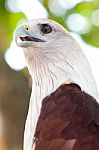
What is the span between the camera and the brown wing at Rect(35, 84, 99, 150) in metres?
3.19

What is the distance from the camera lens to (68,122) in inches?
Result: 129

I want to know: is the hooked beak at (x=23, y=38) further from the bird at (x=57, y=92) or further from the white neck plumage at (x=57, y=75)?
the white neck plumage at (x=57, y=75)

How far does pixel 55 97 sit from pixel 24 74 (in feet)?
5.15

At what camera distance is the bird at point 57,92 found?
3.22m

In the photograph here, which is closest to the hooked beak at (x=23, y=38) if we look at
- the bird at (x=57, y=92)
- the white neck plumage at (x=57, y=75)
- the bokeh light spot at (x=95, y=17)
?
the bird at (x=57, y=92)

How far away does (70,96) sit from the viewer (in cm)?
338

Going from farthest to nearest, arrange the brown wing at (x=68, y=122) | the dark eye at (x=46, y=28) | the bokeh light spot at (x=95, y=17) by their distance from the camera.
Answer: the bokeh light spot at (x=95, y=17) < the dark eye at (x=46, y=28) < the brown wing at (x=68, y=122)

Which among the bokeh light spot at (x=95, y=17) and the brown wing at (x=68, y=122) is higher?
the bokeh light spot at (x=95, y=17)

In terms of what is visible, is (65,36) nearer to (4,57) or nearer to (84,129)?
(84,129)

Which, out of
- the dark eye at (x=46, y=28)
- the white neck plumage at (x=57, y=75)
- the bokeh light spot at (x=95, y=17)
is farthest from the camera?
the bokeh light spot at (x=95, y=17)

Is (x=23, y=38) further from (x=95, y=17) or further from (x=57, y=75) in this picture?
(x=95, y=17)

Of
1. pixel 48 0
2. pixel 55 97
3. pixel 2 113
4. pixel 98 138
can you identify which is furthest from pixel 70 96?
pixel 48 0

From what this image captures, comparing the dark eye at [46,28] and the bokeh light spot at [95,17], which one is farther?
the bokeh light spot at [95,17]

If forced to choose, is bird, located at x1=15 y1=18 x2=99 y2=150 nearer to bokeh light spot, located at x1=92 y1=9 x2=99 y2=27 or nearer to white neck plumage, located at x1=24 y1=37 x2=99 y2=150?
white neck plumage, located at x1=24 y1=37 x2=99 y2=150
